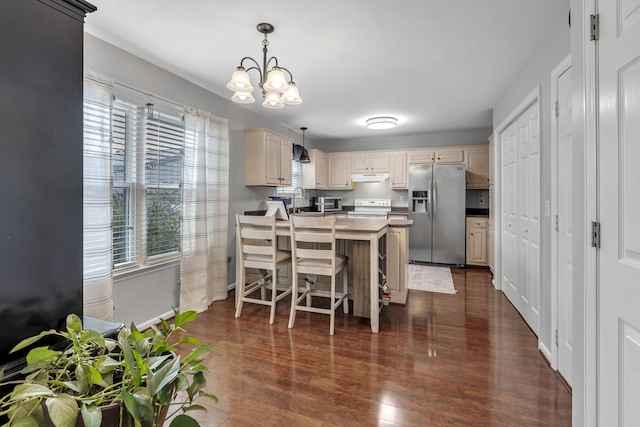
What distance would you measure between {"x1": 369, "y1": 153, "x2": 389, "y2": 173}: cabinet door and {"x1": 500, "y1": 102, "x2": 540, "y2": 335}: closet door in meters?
2.49

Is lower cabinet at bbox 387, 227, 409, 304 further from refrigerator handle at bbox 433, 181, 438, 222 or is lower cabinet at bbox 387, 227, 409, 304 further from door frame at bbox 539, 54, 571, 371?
refrigerator handle at bbox 433, 181, 438, 222

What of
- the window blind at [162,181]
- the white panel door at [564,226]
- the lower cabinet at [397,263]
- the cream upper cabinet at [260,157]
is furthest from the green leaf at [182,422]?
the cream upper cabinet at [260,157]

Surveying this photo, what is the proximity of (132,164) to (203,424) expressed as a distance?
7.11 ft

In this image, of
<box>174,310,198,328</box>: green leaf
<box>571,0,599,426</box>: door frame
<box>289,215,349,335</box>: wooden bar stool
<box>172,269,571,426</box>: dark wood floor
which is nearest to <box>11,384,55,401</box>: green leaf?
<box>174,310,198,328</box>: green leaf

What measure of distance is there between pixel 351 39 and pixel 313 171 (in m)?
3.69

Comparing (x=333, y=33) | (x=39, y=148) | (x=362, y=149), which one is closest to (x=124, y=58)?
(x=333, y=33)

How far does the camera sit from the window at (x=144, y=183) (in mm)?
2602

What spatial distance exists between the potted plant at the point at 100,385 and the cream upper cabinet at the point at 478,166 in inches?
224

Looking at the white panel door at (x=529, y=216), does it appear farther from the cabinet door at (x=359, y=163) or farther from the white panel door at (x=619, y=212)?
the cabinet door at (x=359, y=163)

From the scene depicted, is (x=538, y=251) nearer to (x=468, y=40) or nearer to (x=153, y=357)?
(x=468, y=40)

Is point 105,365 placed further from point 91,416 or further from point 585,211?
point 585,211

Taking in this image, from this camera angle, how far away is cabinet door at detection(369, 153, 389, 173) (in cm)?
606

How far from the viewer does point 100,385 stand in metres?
0.65

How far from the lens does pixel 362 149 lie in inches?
258
